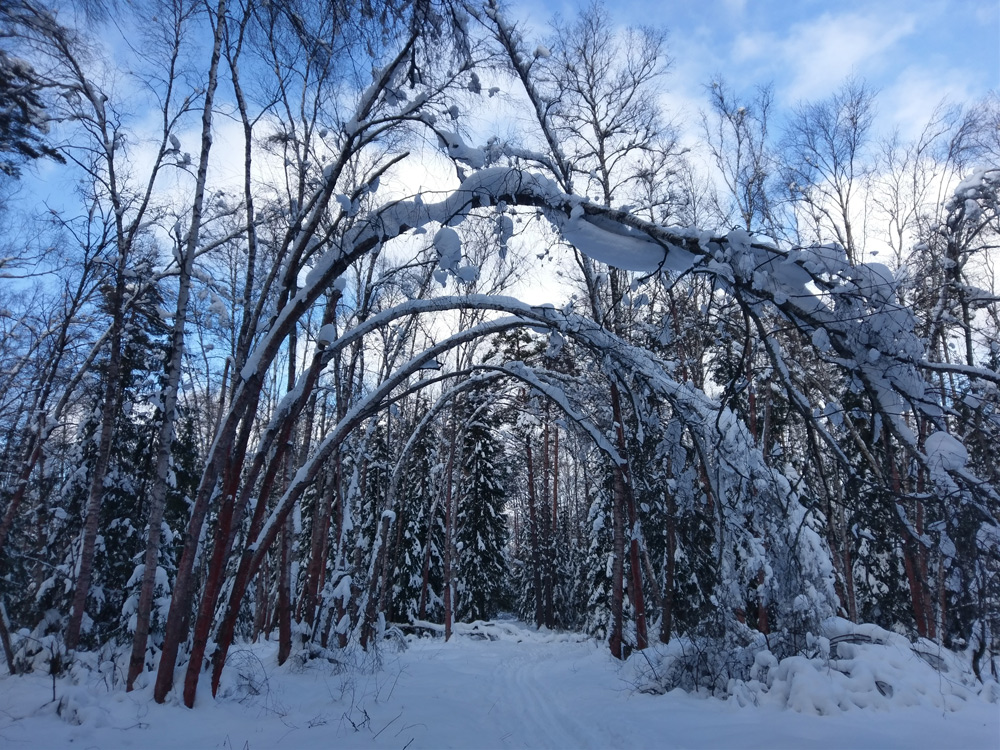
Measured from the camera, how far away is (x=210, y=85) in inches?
286

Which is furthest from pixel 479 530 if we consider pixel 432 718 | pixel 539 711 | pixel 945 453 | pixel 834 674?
pixel 945 453

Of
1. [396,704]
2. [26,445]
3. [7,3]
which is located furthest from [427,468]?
[7,3]

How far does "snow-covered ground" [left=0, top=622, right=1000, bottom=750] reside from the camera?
455 centimetres

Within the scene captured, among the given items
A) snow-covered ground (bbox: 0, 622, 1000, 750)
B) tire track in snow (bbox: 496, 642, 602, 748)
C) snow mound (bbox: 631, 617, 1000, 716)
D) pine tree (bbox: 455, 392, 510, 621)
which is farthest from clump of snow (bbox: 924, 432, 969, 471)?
pine tree (bbox: 455, 392, 510, 621)

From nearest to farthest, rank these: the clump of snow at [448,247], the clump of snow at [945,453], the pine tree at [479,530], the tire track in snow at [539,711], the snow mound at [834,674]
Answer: the clump of snow at [945,453]
the clump of snow at [448,247]
the snow mound at [834,674]
the tire track in snow at [539,711]
the pine tree at [479,530]

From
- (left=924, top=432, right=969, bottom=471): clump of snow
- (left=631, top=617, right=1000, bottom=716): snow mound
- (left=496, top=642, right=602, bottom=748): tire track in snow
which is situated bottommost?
(left=496, top=642, right=602, bottom=748): tire track in snow

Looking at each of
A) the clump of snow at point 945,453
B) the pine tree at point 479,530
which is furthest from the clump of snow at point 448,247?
the pine tree at point 479,530

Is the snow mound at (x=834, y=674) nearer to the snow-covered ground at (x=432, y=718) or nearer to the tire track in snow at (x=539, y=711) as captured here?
the snow-covered ground at (x=432, y=718)

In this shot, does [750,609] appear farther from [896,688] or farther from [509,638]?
[509,638]

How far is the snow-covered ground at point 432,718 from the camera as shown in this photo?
4.55 meters

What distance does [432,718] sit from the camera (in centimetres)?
624

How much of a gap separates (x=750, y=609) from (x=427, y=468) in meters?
14.7

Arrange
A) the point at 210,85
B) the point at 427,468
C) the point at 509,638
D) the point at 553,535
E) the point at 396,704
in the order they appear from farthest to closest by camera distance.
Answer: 1. the point at 553,535
2. the point at 427,468
3. the point at 509,638
4. the point at 210,85
5. the point at 396,704

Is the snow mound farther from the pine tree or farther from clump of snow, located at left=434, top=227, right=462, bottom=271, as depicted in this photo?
the pine tree
